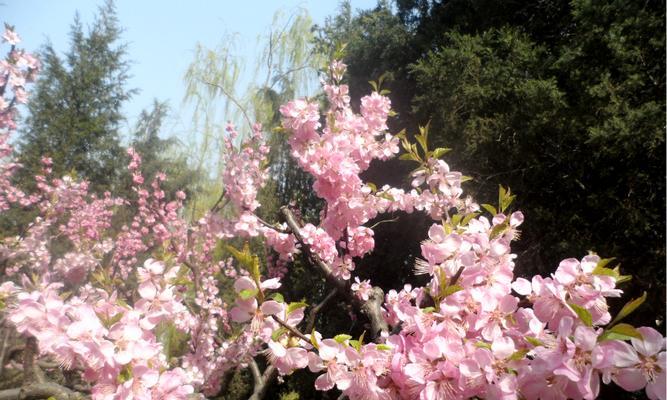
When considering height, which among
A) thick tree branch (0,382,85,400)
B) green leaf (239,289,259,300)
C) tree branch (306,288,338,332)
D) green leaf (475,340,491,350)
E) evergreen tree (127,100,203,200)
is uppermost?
evergreen tree (127,100,203,200)

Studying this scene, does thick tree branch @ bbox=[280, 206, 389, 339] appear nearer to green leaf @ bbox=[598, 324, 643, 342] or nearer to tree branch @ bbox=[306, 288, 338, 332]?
tree branch @ bbox=[306, 288, 338, 332]

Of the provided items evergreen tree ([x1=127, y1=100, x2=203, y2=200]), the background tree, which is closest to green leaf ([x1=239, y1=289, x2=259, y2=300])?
the background tree

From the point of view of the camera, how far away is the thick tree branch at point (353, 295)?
1993 mm

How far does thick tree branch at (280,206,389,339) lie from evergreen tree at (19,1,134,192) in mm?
15549

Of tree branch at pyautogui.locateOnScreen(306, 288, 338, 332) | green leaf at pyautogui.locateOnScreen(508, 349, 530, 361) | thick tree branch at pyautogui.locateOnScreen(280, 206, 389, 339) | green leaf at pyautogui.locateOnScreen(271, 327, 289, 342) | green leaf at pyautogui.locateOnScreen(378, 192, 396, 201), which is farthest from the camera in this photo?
green leaf at pyautogui.locateOnScreen(378, 192, 396, 201)

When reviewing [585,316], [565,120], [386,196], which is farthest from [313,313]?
[565,120]

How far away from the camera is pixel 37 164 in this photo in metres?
15.3

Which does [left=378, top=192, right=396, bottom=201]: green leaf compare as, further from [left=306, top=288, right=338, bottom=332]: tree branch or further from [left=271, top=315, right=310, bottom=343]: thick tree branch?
[left=271, top=315, right=310, bottom=343]: thick tree branch

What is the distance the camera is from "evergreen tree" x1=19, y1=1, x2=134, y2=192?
16.4m

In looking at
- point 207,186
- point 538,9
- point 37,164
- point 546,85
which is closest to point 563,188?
point 546,85

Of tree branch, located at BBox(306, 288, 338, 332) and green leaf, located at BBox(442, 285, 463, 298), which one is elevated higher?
green leaf, located at BBox(442, 285, 463, 298)

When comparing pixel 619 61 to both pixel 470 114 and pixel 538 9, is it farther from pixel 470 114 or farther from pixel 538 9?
pixel 538 9

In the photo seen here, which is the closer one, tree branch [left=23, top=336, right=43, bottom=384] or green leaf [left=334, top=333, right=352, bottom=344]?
green leaf [left=334, top=333, right=352, bottom=344]

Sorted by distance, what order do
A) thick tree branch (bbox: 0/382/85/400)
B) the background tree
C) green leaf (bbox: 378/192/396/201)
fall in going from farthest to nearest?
the background tree, green leaf (bbox: 378/192/396/201), thick tree branch (bbox: 0/382/85/400)
